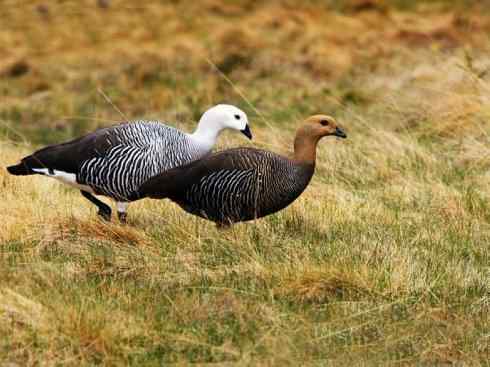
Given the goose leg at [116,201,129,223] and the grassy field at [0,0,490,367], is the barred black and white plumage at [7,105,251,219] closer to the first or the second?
the goose leg at [116,201,129,223]

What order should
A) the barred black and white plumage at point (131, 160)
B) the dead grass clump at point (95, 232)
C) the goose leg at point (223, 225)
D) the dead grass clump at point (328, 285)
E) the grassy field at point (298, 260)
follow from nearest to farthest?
the grassy field at point (298, 260) < the dead grass clump at point (328, 285) < the dead grass clump at point (95, 232) < the goose leg at point (223, 225) < the barred black and white plumage at point (131, 160)

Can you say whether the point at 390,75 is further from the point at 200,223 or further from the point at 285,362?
the point at 285,362

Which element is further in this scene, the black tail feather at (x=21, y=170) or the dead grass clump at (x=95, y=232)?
the black tail feather at (x=21, y=170)

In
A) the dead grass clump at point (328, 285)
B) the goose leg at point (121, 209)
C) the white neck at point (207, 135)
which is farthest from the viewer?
the white neck at point (207, 135)

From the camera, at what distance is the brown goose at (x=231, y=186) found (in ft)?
23.2

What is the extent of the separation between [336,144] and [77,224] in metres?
→ 3.85

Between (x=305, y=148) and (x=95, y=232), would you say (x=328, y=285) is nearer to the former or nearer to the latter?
(x=305, y=148)

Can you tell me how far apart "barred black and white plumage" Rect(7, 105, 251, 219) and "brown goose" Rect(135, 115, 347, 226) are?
350 mm

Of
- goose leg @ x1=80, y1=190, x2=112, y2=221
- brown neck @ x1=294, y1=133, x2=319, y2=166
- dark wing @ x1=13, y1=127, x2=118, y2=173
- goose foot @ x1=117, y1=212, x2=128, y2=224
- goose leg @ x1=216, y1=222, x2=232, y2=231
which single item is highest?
brown neck @ x1=294, y1=133, x2=319, y2=166

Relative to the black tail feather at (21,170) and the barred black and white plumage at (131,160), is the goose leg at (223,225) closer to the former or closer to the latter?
the barred black and white plumage at (131,160)

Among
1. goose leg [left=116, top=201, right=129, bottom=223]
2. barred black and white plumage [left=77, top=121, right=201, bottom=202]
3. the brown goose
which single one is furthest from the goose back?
goose leg [left=116, top=201, right=129, bottom=223]

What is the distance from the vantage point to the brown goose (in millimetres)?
7078

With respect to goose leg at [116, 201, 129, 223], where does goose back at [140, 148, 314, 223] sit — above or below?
above

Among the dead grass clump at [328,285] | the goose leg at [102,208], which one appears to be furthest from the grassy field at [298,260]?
the goose leg at [102,208]
